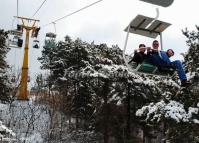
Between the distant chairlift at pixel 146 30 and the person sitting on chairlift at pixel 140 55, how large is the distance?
0.45ft

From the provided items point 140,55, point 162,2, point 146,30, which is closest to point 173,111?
point 140,55

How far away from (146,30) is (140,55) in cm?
94

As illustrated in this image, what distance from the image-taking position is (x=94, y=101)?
47.4 meters

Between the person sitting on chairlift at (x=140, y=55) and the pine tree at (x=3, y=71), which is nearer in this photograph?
the person sitting on chairlift at (x=140, y=55)

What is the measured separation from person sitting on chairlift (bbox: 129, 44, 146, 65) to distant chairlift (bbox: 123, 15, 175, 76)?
138 millimetres

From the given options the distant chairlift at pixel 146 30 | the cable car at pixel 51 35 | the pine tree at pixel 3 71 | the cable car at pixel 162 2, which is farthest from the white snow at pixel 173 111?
the cable car at pixel 51 35

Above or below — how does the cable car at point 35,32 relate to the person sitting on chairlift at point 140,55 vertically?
above

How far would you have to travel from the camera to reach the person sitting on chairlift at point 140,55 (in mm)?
12578

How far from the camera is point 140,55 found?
1265 cm

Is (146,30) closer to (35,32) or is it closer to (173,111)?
(173,111)

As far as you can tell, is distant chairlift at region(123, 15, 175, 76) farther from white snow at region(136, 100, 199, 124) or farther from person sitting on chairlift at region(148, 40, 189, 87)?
white snow at region(136, 100, 199, 124)

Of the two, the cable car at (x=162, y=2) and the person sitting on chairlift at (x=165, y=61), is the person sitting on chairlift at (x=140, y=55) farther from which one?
the cable car at (x=162, y=2)

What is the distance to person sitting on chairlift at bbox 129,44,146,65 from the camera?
12.6 m

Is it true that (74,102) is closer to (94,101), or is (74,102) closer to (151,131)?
(94,101)
